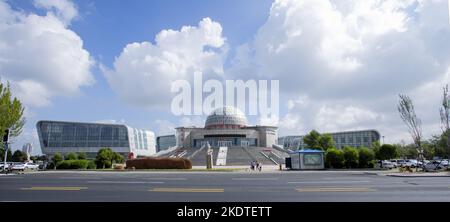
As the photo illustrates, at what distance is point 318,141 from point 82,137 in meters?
71.8

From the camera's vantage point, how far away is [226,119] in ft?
300

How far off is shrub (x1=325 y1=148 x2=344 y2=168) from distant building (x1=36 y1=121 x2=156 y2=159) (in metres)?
64.9

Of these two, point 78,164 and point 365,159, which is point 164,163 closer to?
point 78,164

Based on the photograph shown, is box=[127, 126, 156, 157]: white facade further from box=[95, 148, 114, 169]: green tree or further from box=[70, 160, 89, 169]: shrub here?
box=[70, 160, 89, 169]: shrub

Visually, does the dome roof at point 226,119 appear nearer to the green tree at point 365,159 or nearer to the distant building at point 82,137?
the distant building at point 82,137

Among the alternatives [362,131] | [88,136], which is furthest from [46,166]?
[362,131]

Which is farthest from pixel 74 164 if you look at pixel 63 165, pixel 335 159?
pixel 335 159

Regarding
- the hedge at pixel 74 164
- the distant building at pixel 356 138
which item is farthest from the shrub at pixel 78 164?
the distant building at pixel 356 138

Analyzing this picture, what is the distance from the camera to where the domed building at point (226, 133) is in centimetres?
8494

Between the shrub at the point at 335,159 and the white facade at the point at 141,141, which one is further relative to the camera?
the white facade at the point at 141,141

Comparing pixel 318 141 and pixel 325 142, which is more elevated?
pixel 318 141

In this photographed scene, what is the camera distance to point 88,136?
100750 millimetres
